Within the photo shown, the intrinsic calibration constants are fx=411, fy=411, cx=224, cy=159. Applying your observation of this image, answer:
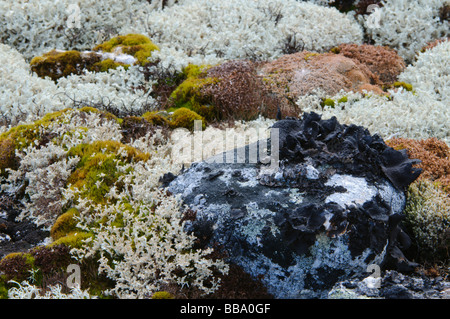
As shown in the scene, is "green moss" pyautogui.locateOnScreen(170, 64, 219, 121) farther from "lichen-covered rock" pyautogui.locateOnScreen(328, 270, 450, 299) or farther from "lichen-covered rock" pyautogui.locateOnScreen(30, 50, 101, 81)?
"lichen-covered rock" pyautogui.locateOnScreen(328, 270, 450, 299)

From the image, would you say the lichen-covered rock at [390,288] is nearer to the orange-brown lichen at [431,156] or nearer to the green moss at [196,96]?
the orange-brown lichen at [431,156]

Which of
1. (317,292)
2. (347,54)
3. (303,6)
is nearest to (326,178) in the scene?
(317,292)

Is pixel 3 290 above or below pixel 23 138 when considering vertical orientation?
below

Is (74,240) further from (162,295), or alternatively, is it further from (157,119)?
(157,119)

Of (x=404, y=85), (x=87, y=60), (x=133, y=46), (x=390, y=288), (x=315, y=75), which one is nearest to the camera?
(x=390, y=288)

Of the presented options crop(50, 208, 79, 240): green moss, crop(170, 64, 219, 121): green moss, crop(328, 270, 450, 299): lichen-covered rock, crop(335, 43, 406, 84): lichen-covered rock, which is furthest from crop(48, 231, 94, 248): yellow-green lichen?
crop(335, 43, 406, 84): lichen-covered rock

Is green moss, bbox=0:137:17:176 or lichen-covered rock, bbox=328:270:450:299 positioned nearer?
lichen-covered rock, bbox=328:270:450:299

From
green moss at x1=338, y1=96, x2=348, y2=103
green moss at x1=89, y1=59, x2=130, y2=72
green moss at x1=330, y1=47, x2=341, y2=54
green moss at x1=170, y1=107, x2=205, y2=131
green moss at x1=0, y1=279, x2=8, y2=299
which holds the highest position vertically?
green moss at x1=330, y1=47, x2=341, y2=54

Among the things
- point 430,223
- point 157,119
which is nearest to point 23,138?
point 157,119
